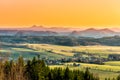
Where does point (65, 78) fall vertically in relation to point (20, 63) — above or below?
below

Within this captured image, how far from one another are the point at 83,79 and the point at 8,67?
13.7m

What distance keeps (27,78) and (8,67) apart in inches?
175

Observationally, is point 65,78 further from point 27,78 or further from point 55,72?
point 27,78

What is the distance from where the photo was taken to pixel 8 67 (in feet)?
201

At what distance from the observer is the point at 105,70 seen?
130 meters

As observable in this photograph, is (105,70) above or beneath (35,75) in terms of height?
beneath

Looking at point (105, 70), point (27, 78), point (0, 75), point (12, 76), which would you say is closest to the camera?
point (0, 75)

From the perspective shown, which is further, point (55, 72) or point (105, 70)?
point (105, 70)

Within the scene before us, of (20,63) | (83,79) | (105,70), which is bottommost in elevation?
(105,70)

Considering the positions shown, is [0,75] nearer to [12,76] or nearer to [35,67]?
[12,76]

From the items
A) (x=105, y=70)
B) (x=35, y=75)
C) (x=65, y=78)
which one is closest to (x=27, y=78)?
(x=35, y=75)

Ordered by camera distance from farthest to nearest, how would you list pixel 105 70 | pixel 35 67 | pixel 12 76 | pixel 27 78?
1. pixel 105 70
2. pixel 35 67
3. pixel 27 78
4. pixel 12 76

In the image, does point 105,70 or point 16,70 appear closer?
point 16,70

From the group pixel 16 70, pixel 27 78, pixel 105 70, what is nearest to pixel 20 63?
pixel 16 70
